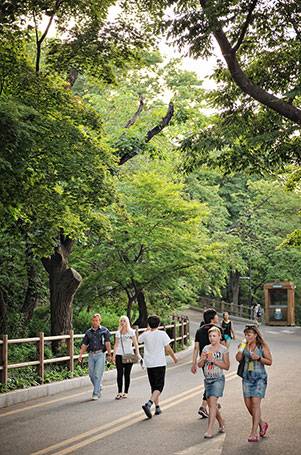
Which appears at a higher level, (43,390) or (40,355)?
(40,355)

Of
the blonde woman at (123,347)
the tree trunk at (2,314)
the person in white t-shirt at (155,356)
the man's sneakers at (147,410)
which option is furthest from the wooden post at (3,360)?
the tree trunk at (2,314)

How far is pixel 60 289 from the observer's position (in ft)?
57.3

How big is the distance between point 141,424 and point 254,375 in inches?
84.5

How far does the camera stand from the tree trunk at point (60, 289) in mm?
17406

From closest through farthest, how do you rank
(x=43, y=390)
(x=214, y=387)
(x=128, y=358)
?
(x=214, y=387) < (x=128, y=358) < (x=43, y=390)

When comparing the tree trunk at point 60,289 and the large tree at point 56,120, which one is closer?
the large tree at point 56,120

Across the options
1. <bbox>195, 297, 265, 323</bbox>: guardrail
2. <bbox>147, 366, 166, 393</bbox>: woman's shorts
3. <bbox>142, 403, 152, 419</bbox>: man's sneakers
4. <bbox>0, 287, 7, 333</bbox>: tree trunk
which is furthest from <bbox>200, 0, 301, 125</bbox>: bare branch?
<bbox>195, 297, 265, 323</bbox>: guardrail

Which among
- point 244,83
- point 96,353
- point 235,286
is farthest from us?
point 235,286

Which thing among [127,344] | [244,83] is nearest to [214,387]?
[127,344]

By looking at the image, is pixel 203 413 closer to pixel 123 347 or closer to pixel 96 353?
pixel 123 347

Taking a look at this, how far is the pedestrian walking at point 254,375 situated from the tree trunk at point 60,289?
32.6ft

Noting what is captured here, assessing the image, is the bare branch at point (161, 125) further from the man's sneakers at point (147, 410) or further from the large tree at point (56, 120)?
the man's sneakers at point (147, 410)

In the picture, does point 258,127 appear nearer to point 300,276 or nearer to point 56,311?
point 56,311

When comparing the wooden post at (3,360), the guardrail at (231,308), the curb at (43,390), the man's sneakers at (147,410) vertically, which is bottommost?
the guardrail at (231,308)
